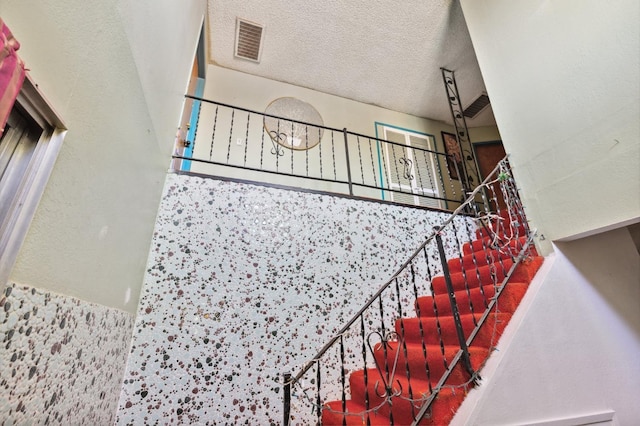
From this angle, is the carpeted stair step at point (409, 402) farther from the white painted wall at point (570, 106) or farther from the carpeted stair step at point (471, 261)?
the white painted wall at point (570, 106)

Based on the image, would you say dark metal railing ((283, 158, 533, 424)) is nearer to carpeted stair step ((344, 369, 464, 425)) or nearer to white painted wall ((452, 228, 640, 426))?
carpeted stair step ((344, 369, 464, 425))

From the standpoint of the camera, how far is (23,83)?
0.76m

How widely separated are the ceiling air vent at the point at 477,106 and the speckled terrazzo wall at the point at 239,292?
3860mm

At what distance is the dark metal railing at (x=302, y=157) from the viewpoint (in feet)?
13.6

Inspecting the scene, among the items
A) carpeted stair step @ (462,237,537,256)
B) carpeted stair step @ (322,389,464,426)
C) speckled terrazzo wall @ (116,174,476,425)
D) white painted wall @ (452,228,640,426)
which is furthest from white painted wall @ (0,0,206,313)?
carpeted stair step @ (462,237,537,256)

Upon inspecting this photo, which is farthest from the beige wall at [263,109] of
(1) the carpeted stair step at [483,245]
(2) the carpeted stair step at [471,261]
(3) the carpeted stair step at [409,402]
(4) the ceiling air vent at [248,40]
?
(3) the carpeted stair step at [409,402]

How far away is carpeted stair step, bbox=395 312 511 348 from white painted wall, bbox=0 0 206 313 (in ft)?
5.44

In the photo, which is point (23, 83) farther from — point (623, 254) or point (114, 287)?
point (623, 254)

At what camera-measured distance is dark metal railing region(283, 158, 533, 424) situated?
5.96 feet

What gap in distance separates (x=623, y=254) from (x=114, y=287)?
396 cm

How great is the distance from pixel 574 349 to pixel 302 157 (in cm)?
388

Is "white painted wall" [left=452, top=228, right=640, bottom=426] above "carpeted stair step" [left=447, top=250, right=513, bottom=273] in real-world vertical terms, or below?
below

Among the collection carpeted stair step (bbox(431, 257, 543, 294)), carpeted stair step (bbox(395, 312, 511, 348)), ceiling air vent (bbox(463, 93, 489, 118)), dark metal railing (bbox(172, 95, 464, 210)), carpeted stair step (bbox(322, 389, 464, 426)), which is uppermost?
ceiling air vent (bbox(463, 93, 489, 118))

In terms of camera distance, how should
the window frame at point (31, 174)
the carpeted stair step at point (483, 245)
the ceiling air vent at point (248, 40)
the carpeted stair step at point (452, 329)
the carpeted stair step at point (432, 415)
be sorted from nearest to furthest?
the window frame at point (31, 174) < the carpeted stair step at point (432, 415) < the carpeted stair step at point (452, 329) < the carpeted stair step at point (483, 245) < the ceiling air vent at point (248, 40)
